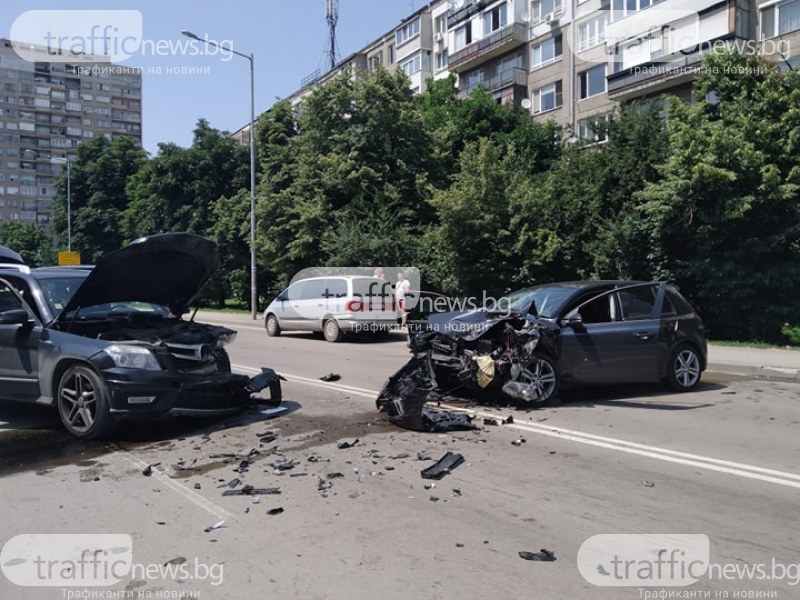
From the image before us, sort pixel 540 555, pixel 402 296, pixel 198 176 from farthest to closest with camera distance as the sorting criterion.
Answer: pixel 198 176 < pixel 402 296 < pixel 540 555

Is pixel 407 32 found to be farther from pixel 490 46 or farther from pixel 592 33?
pixel 592 33

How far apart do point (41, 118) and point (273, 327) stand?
371 feet

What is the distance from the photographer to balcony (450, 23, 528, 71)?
39531 mm

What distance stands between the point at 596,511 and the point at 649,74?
30.8m

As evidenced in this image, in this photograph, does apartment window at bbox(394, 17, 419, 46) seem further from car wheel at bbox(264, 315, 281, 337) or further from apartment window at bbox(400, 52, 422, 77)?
car wheel at bbox(264, 315, 281, 337)

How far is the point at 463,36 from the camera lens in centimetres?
4444

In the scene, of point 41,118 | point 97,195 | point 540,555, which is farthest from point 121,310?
point 41,118

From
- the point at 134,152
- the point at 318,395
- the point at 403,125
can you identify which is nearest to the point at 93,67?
the point at 134,152

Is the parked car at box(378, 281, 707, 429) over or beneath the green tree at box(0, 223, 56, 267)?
beneath

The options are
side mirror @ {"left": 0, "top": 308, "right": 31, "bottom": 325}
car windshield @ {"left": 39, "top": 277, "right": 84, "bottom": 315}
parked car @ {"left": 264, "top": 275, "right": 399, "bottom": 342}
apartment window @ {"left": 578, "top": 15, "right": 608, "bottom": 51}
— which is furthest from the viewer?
apartment window @ {"left": 578, "top": 15, "right": 608, "bottom": 51}

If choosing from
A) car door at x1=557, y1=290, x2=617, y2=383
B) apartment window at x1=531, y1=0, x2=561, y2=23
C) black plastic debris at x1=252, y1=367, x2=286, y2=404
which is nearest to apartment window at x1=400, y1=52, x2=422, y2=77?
apartment window at x1=531, y1=0, x2=561, y2=23

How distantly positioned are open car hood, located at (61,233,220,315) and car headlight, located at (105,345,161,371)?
0.81 meters

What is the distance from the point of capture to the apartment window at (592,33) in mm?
34284

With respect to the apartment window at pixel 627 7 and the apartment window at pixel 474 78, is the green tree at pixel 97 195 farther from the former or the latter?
the apartment window at pixel 627 7
